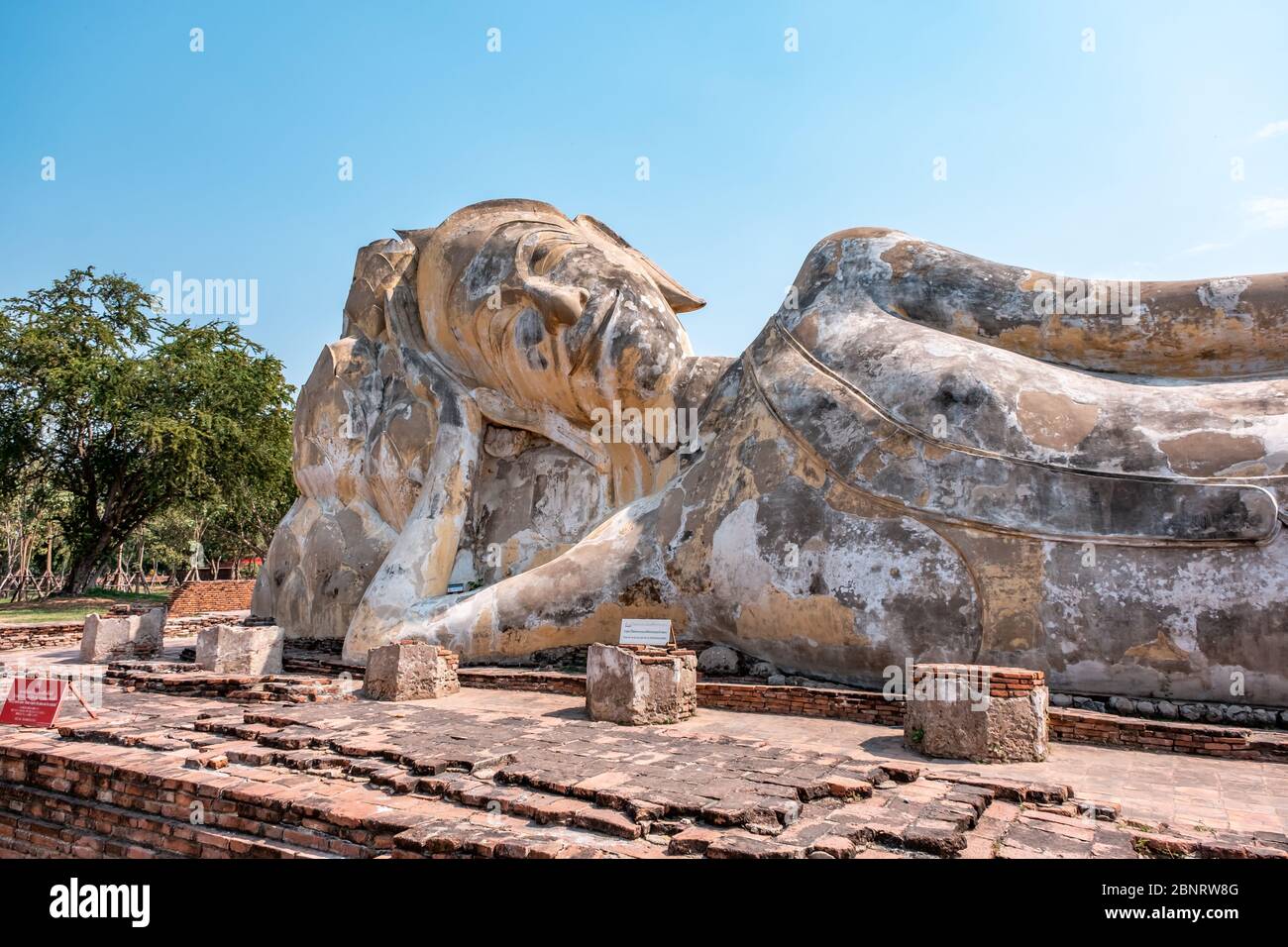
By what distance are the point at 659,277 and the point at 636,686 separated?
5696 millimetres

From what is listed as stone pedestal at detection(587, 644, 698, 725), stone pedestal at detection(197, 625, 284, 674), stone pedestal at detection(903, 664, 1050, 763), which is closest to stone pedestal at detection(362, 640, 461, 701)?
stone pedestal at detection(587, 644, 698, 725)

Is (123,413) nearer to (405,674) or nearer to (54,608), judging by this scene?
(54,608)

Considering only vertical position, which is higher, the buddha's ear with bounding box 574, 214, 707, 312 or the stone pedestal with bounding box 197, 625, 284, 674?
the buddha's ear with bounding box 574, 214, 707, 312

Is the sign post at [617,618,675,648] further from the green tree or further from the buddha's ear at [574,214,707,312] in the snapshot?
the green tree

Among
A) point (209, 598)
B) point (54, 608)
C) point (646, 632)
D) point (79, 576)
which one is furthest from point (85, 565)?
point (646, 632)

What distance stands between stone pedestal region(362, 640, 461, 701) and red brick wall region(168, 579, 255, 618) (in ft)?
46.5

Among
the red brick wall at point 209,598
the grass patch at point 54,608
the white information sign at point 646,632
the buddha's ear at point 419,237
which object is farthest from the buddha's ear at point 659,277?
the red brick wall at point 209,598

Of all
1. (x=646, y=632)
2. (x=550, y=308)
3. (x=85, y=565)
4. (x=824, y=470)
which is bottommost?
(x=646, y=632)

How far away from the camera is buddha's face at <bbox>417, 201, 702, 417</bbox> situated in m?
8.95

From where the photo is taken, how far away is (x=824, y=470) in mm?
6887

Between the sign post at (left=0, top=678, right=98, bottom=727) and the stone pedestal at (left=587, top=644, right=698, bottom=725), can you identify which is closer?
the sign post at (left=0, top=678, right=98, bottom=727)

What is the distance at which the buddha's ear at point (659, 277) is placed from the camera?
406 inches

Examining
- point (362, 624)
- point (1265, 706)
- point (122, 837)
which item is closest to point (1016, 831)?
point (1265, 706)

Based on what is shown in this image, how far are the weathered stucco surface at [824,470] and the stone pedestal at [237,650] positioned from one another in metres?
1.04
